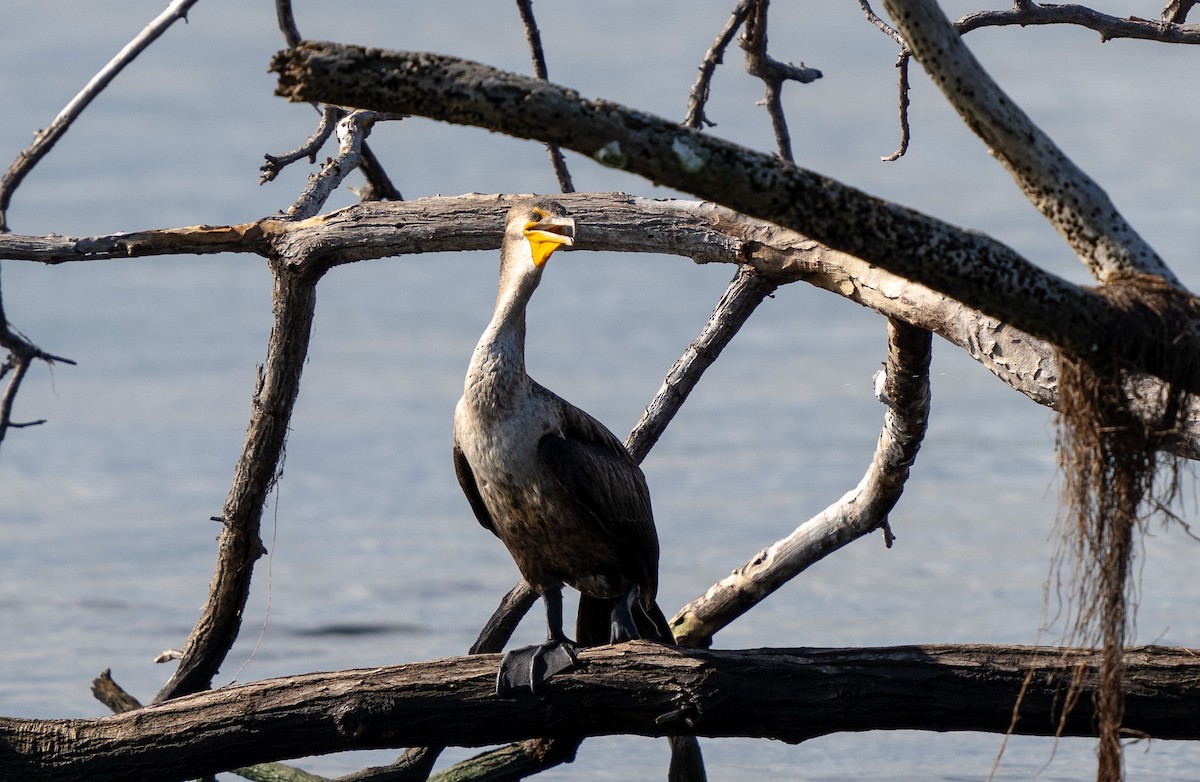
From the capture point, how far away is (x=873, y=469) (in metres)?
5.57

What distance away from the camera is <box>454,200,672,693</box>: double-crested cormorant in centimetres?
481

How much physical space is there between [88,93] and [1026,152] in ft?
9.13

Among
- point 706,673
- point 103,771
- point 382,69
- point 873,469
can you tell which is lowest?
point 103,771

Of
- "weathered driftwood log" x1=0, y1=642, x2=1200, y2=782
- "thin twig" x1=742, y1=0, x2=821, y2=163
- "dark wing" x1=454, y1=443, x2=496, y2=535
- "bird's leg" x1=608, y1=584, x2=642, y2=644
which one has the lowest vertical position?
"weathered driftwood log" x1=0, y1=642, x2=1200, y2=782

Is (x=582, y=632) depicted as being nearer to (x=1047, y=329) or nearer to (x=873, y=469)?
(x=873, y=469)

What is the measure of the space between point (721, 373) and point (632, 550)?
33.9 feet

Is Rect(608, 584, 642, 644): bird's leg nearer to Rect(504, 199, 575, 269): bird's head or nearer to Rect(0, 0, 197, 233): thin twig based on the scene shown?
Rect(504, 199, 575, 269): bird's head

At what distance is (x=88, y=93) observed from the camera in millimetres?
4762

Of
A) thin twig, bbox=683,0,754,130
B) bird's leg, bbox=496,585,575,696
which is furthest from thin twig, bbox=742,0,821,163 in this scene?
bird's leg, bbox=496,585,575,696

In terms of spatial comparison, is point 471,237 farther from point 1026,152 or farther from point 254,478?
point 1026,152

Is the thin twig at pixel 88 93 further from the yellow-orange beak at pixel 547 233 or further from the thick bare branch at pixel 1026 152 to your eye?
the thick bare branch at pixel 1026 152

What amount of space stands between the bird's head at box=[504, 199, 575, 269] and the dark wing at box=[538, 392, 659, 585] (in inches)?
21.7

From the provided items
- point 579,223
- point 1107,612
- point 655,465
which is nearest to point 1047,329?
point 1107,612

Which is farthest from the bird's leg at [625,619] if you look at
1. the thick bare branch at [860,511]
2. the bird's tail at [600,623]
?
the thick bare branch at [860,511]
